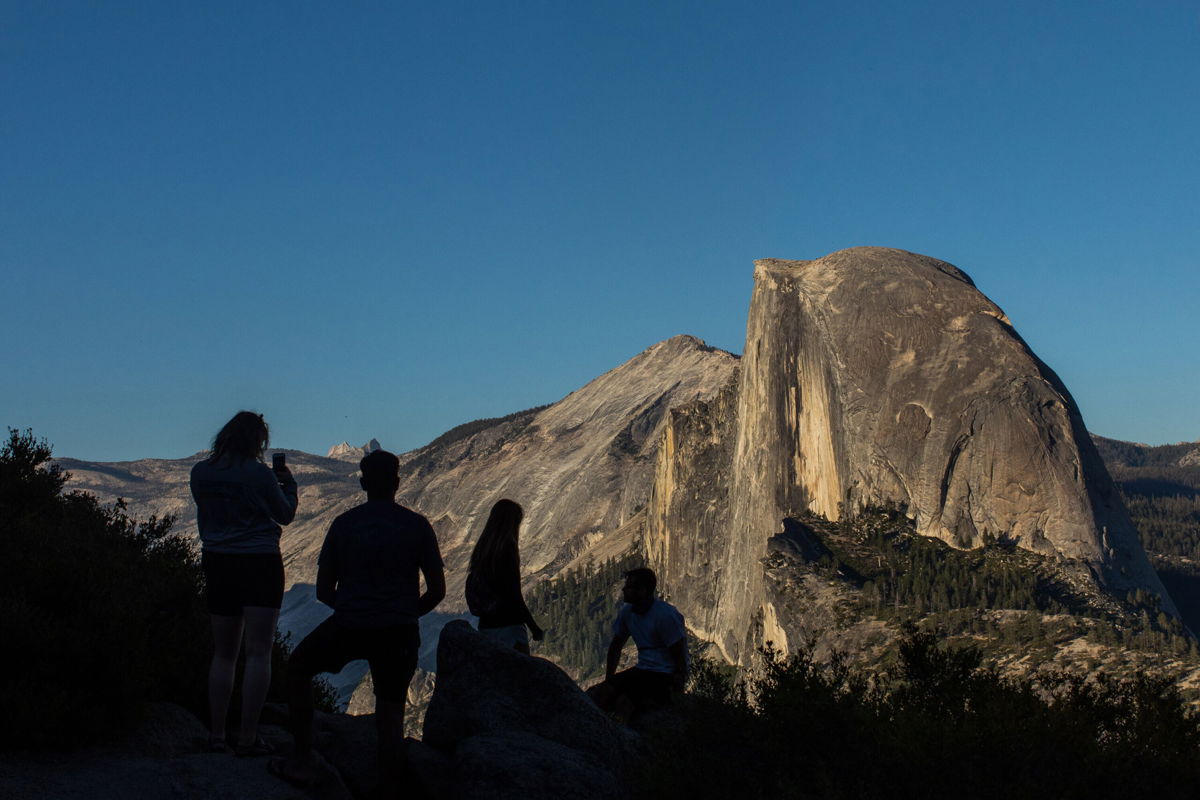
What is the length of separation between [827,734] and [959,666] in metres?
5.24

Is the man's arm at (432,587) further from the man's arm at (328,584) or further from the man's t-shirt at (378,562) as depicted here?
the man's arm at (328,584)

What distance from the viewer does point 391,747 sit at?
35.8 feet

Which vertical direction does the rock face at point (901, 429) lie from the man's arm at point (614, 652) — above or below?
above

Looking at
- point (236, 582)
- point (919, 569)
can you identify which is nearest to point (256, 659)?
point (236, 582)

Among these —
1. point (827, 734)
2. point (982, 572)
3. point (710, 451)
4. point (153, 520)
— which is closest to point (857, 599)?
point (982, 572)

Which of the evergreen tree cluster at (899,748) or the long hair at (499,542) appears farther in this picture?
the long hair at (499,542)

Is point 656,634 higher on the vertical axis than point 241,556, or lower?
lower

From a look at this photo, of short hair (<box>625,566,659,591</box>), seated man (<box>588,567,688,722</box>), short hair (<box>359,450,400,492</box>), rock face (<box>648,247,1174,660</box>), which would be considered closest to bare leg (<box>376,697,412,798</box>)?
short hair (<box>359,450,400,492</box>)

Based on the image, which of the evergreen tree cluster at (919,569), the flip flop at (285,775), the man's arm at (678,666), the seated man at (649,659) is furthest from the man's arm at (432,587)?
the evergreen tree cluster at (919,569)

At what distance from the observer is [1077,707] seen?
1472 centimetres

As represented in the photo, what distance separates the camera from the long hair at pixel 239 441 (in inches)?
442

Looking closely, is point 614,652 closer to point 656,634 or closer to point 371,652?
point 656,634

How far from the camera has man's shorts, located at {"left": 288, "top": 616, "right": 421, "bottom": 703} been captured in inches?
414

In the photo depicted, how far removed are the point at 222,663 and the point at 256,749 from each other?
0.96 metres
